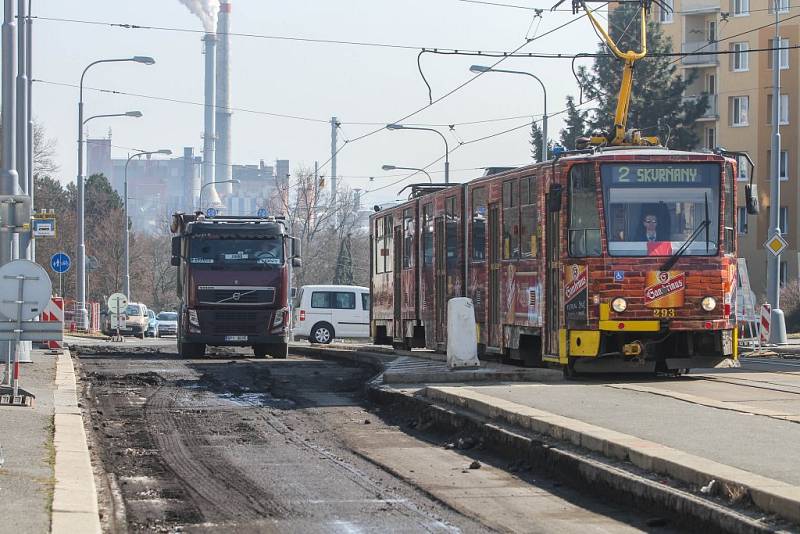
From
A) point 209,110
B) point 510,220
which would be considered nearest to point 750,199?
point 510,220

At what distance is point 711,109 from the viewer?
71188 millimetres

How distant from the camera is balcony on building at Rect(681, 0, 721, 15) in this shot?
2756 inches

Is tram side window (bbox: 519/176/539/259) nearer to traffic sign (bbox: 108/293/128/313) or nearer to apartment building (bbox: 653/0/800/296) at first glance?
traffic sign (bbox: 108/293/128/313)

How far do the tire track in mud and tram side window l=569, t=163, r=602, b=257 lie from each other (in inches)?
225

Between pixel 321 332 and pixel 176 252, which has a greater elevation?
pixel 176 252

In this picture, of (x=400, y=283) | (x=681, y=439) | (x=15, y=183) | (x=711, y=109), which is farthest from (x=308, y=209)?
(x=681, y=439)

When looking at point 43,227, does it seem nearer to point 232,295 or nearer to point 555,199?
point 232,295

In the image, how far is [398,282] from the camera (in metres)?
29.7

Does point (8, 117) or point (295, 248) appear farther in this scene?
point (295, 248)

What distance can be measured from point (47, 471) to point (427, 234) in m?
17.6

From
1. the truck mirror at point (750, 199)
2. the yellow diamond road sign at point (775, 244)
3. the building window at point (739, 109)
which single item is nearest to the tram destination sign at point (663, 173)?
the truck mirror at point (750, 199)

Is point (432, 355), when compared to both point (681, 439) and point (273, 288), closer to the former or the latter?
point (273, 288)

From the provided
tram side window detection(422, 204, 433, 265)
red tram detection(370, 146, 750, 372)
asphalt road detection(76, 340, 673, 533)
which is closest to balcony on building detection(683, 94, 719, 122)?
tram side window detection(422, 204, 433, 265)

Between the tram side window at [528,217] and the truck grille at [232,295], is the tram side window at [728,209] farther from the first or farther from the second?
the truck grille at [232,295]
